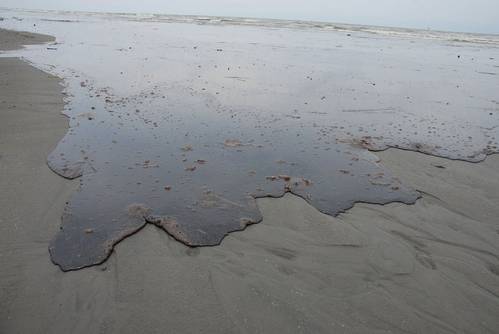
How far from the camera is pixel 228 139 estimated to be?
23.3ft

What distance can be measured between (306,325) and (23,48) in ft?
69.1

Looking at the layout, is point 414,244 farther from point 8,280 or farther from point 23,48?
point 23,48

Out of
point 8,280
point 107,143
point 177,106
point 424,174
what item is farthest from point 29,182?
point 424,174

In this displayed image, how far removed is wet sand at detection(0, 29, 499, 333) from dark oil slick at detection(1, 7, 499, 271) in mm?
249

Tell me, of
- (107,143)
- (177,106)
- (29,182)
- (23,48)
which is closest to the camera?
(29,182)

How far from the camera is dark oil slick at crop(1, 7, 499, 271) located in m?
4.55

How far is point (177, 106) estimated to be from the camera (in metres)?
9.12

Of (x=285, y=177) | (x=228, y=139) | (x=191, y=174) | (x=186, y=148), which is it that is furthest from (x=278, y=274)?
(x=228, y=139)

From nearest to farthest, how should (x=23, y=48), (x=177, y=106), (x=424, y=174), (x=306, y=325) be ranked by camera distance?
(x=306, y=325), (x=424, y=174), (x=177, y=106), (x=23, y=48)

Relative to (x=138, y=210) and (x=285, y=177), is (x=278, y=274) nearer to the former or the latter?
(x=138, y=210)

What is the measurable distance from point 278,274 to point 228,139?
3922mm

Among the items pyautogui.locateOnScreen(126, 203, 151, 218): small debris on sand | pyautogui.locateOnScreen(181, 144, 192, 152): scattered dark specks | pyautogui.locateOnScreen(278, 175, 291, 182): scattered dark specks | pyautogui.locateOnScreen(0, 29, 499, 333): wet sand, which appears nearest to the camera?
pyautogui.locateOnScreen(0, 29, 499, 333): wet sand

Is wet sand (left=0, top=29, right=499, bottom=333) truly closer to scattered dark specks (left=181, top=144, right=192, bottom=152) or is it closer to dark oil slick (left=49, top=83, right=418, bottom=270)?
dark oil slick (left=49, top=83, right=418, bottom=270)

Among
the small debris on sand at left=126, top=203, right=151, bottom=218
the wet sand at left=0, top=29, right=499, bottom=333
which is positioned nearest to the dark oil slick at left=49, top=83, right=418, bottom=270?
the small debris on sand at left=126, top=203, right=151, bottom=218
